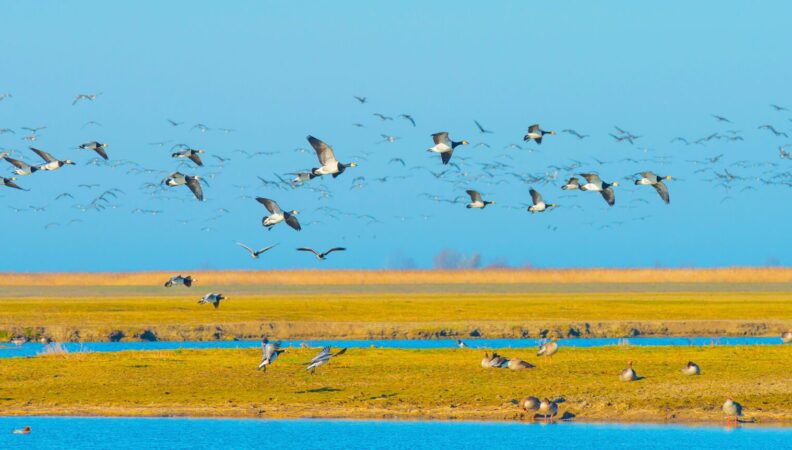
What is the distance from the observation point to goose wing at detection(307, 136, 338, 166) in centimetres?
3060

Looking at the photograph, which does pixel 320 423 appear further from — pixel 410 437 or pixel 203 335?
pixel 203 335

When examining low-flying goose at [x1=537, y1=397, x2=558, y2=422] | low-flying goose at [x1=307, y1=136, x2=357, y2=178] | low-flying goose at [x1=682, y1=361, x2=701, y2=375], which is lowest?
low-flying goose at [x1=537, y1=397, x2=558, y2=422]

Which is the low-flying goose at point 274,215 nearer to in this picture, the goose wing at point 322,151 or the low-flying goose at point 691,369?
the goose wing at point 322,151

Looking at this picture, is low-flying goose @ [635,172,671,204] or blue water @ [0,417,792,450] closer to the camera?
blue water @ [0,417,792,450]

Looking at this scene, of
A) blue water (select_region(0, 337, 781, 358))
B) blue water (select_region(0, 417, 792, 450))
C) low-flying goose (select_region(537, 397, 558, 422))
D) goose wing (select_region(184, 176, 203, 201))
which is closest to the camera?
blue water (select_region(0, 417, 792, 450))

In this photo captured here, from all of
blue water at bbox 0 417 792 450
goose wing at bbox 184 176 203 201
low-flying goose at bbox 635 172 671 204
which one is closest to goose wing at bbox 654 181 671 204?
low-flying goose at bbox 635 172 671 204

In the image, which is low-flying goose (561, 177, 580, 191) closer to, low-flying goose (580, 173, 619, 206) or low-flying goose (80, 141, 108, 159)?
low-flying goose (580, 173, 619, 206)

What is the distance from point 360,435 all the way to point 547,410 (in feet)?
13.9

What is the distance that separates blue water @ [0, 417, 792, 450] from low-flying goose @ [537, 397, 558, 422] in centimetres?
58

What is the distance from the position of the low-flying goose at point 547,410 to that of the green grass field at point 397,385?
1.53 feet

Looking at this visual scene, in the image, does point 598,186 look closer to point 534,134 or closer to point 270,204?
point 534,134

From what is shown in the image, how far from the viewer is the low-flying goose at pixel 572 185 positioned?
129 ft

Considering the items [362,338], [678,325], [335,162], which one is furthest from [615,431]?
[678,325]

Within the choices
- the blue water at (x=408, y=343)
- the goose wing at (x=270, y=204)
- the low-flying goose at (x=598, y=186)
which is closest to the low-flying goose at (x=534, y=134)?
the low-flying goose at (x=598, y=186)
